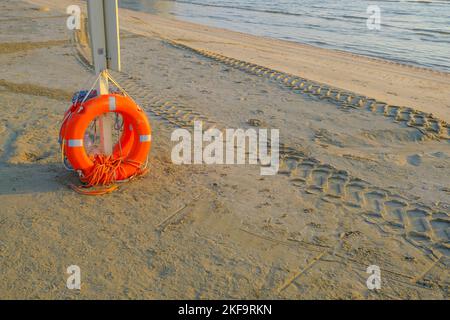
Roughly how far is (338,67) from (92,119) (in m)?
6.86

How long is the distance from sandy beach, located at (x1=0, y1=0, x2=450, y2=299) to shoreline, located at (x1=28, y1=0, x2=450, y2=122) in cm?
46

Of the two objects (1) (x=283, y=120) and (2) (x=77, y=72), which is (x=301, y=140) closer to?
(1) (x=283, y=120)

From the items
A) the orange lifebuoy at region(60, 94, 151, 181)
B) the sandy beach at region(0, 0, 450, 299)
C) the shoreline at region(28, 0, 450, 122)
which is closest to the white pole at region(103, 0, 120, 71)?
the orange lifebuoy at region(60, 94, 151, 181)

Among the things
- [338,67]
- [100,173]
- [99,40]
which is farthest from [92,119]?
[338,67]

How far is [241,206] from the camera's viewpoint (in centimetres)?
327

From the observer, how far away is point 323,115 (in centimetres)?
531

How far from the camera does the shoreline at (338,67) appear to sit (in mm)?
6785

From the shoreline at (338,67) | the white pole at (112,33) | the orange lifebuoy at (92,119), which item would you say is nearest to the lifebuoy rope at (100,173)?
the orange lifebuoy at (92,119)

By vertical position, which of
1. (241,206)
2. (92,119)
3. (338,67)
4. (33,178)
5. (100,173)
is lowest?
(241,206)

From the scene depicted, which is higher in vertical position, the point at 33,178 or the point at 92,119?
the point at 92,119

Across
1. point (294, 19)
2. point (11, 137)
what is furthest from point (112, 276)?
point (294, 19)

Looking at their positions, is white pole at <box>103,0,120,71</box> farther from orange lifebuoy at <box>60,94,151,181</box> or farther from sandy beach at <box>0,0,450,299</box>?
sandy beach at <box>0,0,450,299</box>

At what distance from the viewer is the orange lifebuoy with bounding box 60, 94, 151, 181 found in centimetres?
318

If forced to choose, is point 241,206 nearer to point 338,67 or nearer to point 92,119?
point 92,119
